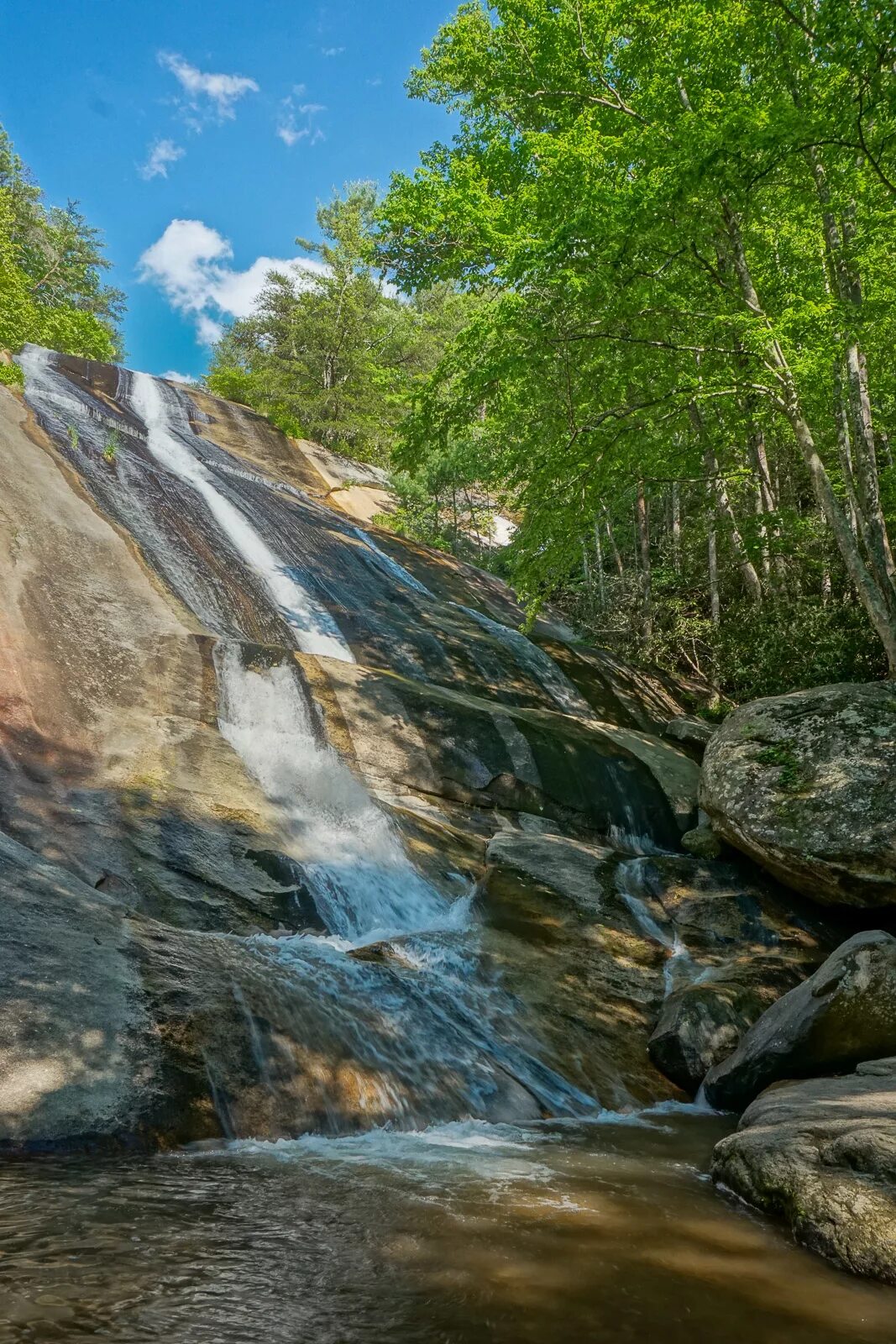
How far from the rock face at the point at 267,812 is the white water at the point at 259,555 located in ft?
0.26

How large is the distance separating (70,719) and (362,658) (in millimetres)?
5810

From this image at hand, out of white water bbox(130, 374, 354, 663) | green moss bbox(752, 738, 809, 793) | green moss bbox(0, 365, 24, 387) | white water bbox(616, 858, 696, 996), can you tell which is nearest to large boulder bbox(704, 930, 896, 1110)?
white water bbox(616, 858, 696, 996)

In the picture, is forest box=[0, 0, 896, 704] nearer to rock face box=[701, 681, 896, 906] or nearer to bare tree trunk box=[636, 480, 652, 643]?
bare tree trunk box=[636, 480, 652, 643]

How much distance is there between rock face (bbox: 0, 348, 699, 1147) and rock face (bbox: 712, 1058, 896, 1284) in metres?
1.96

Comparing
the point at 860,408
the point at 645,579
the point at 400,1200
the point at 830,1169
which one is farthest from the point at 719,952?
the point at 645,579

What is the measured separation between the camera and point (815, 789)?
921cm

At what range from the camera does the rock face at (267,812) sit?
4828 millimetres

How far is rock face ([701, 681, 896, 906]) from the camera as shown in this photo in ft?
28.3

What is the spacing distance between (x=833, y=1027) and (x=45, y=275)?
4135cm

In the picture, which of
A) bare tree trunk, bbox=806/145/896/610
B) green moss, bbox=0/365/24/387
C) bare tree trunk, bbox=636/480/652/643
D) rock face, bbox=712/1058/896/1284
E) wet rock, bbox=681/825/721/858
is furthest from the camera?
bare tree trunk, bbox=636/480/652/643

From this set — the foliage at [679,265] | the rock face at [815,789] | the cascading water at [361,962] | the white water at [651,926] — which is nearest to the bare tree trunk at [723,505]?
the foliage at [679,265]

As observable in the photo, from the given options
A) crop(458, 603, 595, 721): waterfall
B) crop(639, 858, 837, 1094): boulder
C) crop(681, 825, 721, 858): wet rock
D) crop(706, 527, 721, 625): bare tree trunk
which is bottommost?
crop(639, 858, 837, 1094): boulder

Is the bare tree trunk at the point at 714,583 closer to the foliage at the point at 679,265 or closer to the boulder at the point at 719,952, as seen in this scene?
the foliage at the point at 679,265

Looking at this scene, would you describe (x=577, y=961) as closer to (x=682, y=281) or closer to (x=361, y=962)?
(x=361, y=962)
